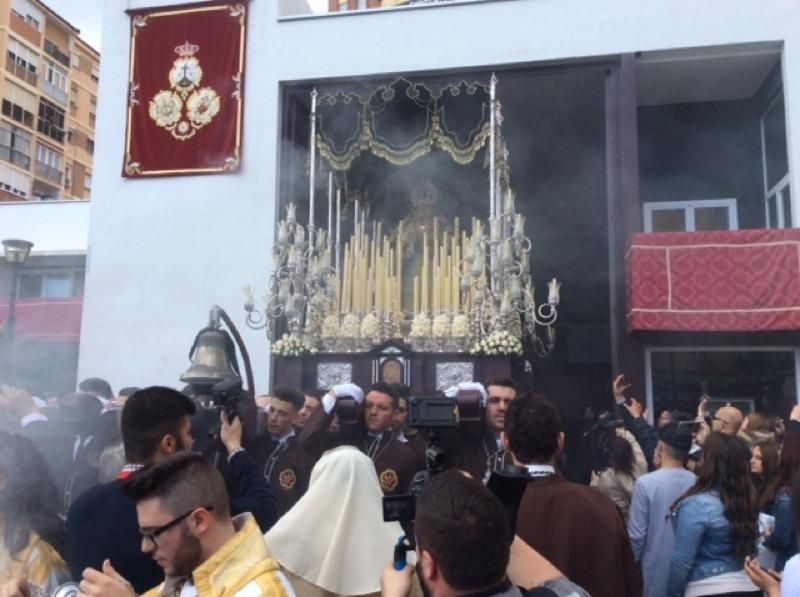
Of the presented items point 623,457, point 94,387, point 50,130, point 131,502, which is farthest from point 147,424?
point 50,130

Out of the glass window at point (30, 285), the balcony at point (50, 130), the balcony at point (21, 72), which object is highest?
the balcony at point (21, 72)

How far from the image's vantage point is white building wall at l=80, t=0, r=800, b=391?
10.6 metres

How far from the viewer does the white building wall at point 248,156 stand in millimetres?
10625

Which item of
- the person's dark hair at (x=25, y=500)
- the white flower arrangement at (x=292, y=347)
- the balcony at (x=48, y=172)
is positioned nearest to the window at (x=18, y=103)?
the balcony at (x=48, y=172)

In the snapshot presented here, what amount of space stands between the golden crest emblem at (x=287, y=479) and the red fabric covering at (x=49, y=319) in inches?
416

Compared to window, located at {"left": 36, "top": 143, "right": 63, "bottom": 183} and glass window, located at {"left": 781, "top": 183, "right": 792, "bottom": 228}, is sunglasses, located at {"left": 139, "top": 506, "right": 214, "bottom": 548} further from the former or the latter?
window, located at {"left": 36, "top": 143, "right": 63, "bottom": 183}

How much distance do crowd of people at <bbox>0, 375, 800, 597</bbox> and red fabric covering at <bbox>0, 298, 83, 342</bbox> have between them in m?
10.1

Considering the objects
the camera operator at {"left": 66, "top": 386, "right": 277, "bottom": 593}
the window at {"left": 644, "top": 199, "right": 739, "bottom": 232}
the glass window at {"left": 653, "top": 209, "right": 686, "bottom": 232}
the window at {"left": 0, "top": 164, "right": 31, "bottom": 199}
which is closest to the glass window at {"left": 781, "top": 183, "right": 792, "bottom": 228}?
the window at {"left": 644, "top": 199, "right": 739, "bottom": 232}

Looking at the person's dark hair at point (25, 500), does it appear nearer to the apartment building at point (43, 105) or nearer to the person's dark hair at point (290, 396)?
the person's dark hair at point (290, 396)

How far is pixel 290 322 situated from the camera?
378 inches

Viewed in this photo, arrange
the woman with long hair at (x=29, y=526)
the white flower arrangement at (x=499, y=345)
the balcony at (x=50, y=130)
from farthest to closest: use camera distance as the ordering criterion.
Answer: the balcony at (x=50, y=130) → the white flower arrangement at (x=499, y=345) → the woman with long hair at (x=29, y=526)

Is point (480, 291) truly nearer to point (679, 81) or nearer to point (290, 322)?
point (290, 322)

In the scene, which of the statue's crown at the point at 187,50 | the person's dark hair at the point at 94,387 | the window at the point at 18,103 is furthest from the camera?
the window at the point at 18,103

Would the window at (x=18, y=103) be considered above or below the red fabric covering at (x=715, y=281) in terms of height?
above
